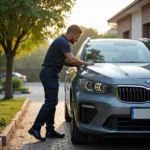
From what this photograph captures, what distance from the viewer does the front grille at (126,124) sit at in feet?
17.6

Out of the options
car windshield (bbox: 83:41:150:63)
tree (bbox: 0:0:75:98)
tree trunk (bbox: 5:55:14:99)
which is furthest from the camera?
tree trunk (bbox: 5:55:14:99)

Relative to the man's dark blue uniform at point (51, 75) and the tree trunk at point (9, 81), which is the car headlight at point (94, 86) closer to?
the man's dark blue uniform at point (51, 75)

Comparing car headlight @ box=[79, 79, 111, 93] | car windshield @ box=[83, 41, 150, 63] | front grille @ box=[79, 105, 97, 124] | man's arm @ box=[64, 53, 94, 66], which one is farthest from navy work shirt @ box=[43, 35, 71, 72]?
front grille @ box=[79, 105, 97, 124]

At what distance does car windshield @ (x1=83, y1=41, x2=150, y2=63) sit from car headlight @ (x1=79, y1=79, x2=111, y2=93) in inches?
41.0

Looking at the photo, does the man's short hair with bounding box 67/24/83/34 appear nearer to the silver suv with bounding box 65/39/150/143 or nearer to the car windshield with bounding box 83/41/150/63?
the car windshield with bounding box 83/41/150/63

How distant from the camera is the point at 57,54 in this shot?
264 inches

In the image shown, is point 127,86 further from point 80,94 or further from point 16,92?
point 16,92

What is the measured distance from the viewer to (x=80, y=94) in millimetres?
5684

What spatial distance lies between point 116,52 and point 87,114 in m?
1.78

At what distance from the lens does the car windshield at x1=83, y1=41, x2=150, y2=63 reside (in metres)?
6.80

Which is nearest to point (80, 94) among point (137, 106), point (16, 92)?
point (137, 106)

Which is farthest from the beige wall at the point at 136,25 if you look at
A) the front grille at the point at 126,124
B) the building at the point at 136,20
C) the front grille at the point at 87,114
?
the front grille at the point at 126,124

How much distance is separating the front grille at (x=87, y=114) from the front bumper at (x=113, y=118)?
2 cm

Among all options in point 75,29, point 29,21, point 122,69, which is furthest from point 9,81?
point 122,69
